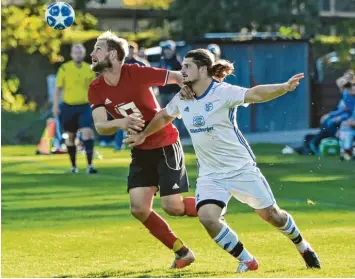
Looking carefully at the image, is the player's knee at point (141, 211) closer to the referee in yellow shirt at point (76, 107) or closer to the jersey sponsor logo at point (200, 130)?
the jersey sponsor logo at point (200, 130)

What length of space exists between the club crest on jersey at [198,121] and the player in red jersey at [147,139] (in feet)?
2.54

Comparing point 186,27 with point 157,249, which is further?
point 186,27

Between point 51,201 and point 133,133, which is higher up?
point 133,133

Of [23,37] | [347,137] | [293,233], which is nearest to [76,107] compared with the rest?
[347,137]

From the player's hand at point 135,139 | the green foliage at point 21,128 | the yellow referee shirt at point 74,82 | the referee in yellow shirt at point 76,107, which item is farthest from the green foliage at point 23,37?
the player's hand at point 135,139

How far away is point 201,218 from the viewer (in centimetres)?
950

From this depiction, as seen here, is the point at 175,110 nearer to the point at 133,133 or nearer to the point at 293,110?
the point at 133,133

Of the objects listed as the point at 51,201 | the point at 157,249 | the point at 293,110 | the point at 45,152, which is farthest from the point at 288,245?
the point at 293,110

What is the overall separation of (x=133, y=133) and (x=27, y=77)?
31243mm

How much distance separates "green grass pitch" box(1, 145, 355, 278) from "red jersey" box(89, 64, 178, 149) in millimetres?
1242

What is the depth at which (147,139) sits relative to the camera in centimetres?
1059

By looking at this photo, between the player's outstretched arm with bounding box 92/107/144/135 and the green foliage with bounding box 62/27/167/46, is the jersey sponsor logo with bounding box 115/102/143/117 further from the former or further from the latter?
the green foliage with bounding box 62/27/167/46

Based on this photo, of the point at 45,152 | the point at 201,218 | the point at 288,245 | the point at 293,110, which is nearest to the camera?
the point at 201,218

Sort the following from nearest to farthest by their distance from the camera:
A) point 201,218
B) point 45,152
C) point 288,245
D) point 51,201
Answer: point 201,218, point 288,245, point 51,201, point 45,152
